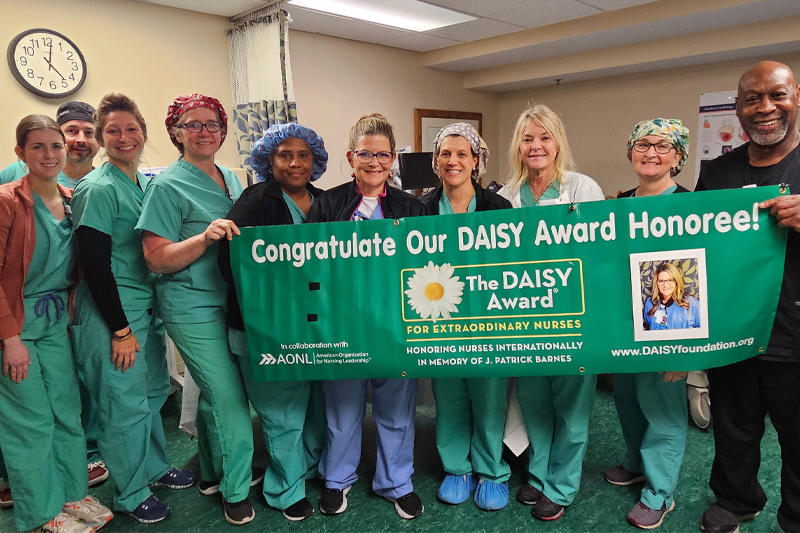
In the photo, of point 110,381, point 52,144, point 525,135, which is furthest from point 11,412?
point 525,135

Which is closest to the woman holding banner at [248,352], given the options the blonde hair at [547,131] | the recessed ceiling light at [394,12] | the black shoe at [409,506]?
the black shoe at [409,506]

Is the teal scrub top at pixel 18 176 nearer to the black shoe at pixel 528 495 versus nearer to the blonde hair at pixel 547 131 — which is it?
the blonde hair at pixel 547 131

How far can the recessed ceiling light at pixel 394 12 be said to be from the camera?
403cm

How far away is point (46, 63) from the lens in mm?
3312

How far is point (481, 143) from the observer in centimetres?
203

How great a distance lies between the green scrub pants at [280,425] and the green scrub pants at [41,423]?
62 centimetres

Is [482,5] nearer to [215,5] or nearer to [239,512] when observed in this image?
[215,5]

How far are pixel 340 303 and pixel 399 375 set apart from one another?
0.34 meters

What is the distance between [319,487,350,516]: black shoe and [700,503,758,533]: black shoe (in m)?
1.38

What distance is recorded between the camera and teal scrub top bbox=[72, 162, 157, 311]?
1924mm

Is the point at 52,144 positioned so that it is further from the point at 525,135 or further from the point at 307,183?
the point at 525,135

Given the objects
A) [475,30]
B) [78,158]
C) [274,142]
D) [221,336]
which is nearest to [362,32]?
[475,30]

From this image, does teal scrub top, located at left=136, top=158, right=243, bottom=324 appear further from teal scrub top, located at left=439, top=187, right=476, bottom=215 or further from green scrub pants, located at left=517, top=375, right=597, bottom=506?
green scrub pants, located at left=517, top=375, right=597, bottom=506

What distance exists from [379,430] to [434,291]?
0.69m
